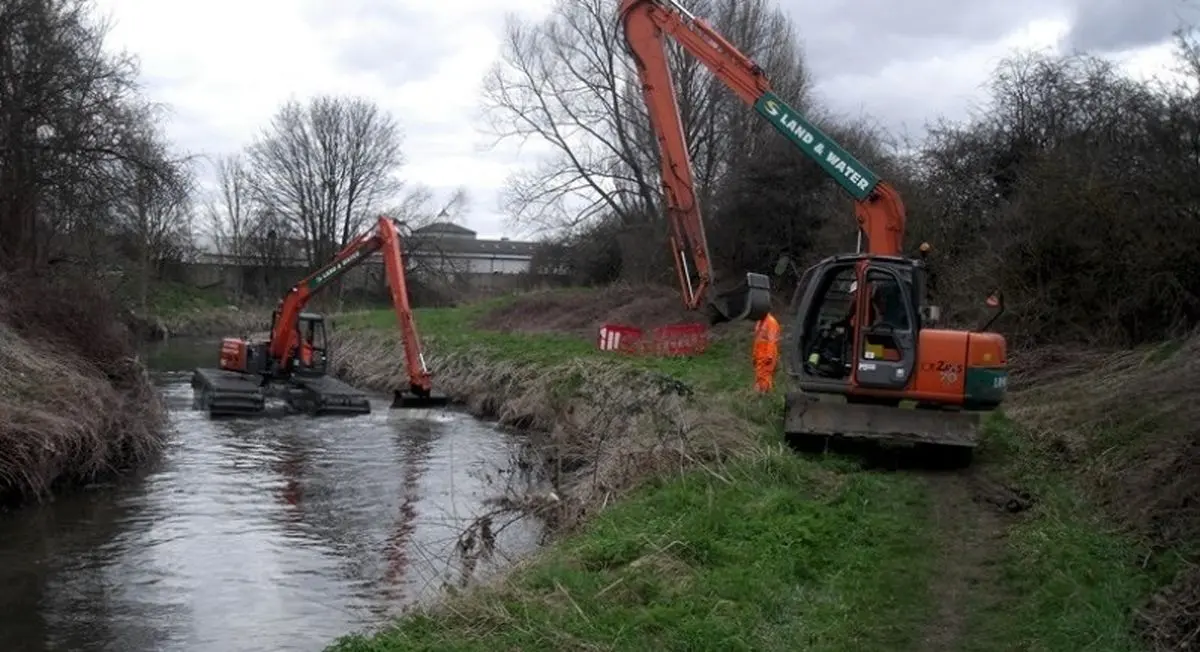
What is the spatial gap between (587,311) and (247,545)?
72.0 feet

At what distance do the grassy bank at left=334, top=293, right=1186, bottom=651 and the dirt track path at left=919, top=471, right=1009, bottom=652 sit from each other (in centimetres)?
→ 2

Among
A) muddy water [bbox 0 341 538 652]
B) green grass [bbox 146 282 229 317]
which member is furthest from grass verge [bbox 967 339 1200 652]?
green grass [bbox 146 282 229 317]

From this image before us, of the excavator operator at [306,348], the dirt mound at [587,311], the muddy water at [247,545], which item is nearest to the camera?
the muddy water at [247,545]

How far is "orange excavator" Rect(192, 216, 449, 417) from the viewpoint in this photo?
79.7 ft

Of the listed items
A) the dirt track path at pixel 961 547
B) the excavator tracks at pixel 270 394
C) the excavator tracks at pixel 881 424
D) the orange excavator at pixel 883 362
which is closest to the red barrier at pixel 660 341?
the excavator tracks at pixel 270 394

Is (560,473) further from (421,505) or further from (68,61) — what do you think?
(68,61)

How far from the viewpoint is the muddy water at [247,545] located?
10.3 meters

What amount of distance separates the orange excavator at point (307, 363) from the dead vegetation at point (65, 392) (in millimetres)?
4056

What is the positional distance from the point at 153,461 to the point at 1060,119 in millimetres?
16925

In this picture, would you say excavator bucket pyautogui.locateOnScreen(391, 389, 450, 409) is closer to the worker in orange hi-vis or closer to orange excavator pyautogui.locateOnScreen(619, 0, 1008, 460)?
the worker in orange hi-vis

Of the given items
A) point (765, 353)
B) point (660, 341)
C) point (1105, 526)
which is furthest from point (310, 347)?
point (1105, 526)

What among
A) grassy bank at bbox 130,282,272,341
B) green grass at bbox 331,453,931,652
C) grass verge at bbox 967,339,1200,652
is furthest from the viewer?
grassy bank at bbox 130,282,272,341

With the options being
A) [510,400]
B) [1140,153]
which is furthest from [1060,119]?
[510,400]

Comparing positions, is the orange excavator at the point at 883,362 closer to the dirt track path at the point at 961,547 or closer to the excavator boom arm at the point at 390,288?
the dirt track path at the point at 961,547
